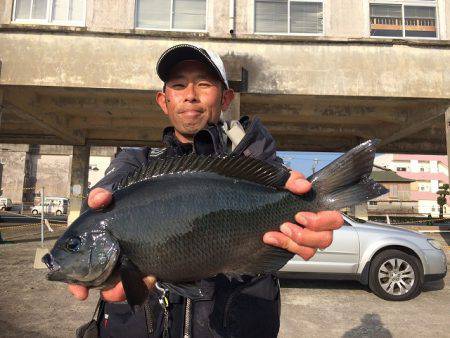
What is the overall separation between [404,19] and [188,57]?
37.7ft

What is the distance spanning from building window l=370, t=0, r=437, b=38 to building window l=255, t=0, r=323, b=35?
1.65 m

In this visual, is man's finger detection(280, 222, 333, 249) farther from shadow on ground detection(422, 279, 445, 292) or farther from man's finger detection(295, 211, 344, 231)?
shadow on ground detection(422, 279, 445, 292)

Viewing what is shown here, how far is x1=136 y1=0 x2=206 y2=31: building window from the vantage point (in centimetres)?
1080

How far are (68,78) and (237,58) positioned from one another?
14.9 ft

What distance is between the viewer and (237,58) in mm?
10047

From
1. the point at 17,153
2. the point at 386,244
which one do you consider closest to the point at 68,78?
the point at 386,244

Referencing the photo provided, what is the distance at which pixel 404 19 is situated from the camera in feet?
37.5

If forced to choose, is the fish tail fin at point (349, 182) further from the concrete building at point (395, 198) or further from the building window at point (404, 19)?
the concrete building at point (395, 198)

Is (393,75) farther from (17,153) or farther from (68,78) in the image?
(17,153)

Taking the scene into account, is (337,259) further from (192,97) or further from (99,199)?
(99,199)

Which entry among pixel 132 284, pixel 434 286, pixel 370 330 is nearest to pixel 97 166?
pixel 434 286

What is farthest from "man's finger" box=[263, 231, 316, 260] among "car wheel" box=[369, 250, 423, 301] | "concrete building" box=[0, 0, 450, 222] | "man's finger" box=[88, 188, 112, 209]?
"concrete building" box=[0, 0, 450, 222]

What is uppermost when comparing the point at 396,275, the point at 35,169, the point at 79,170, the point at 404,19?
the point at 35,169

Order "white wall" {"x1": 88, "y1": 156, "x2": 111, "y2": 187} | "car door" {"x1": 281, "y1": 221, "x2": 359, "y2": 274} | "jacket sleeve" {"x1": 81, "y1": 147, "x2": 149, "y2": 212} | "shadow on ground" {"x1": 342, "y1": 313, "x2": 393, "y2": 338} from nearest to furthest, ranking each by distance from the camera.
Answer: "jacket sleeve" {"x1": 81, "y1": 147, "x2": 149, "y2": 212} → "shadow on ground" {"x1": 342, "y1": 313, "x2": 393, "y2": 338} → "car door" {"x1": 281, "y1": 221, "x2": 359, "y2": 274} → "white wall" {"x1": 88, "y1": 156, "x2": 111, "y2": 187}
